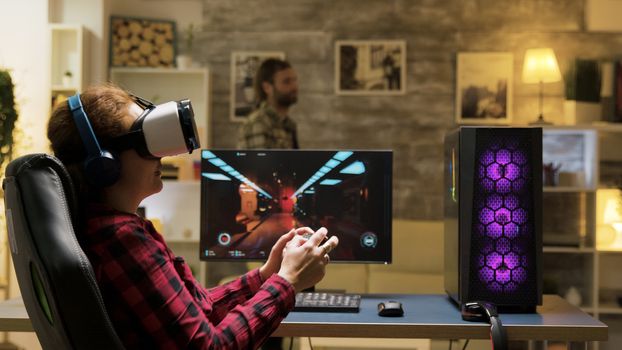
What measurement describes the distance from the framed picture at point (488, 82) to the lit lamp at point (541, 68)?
0.86 ft

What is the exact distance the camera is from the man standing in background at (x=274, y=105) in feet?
15.1

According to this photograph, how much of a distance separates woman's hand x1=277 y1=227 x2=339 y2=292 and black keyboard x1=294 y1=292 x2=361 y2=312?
593 millimetres

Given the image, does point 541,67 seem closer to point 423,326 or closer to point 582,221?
point 582,221

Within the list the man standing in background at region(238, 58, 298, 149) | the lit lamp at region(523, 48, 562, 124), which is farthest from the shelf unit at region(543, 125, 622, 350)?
the man standing in background at region(238, 58, 298, 149)

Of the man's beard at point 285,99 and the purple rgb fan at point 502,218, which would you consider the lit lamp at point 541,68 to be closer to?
the man's beard at point 285,99

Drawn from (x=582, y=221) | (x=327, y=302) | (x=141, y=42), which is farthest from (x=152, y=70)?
(x=327, y=302)

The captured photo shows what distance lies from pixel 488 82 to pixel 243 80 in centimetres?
170

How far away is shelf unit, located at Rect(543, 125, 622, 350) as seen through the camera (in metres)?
4.62

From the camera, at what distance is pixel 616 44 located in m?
5.03

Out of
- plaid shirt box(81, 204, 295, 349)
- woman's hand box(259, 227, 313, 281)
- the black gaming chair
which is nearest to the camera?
the black gaming chair

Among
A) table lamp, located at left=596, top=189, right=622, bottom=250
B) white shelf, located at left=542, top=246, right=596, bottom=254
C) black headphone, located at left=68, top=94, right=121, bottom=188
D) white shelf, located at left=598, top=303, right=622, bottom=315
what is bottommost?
white shelf, located at left=598, top=303, right=622, bottom=315

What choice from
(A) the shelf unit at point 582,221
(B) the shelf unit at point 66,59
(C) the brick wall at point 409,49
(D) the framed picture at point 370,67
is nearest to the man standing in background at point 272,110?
(C) the brick wall at point 409,49

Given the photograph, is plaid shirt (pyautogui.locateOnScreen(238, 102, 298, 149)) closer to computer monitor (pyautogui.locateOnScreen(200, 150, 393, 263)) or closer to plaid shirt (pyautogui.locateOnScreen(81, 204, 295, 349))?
computer monitor (pyautogui.locateOnScreen(200, 150, 393, 263))

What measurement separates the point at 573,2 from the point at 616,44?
1.35 feet
